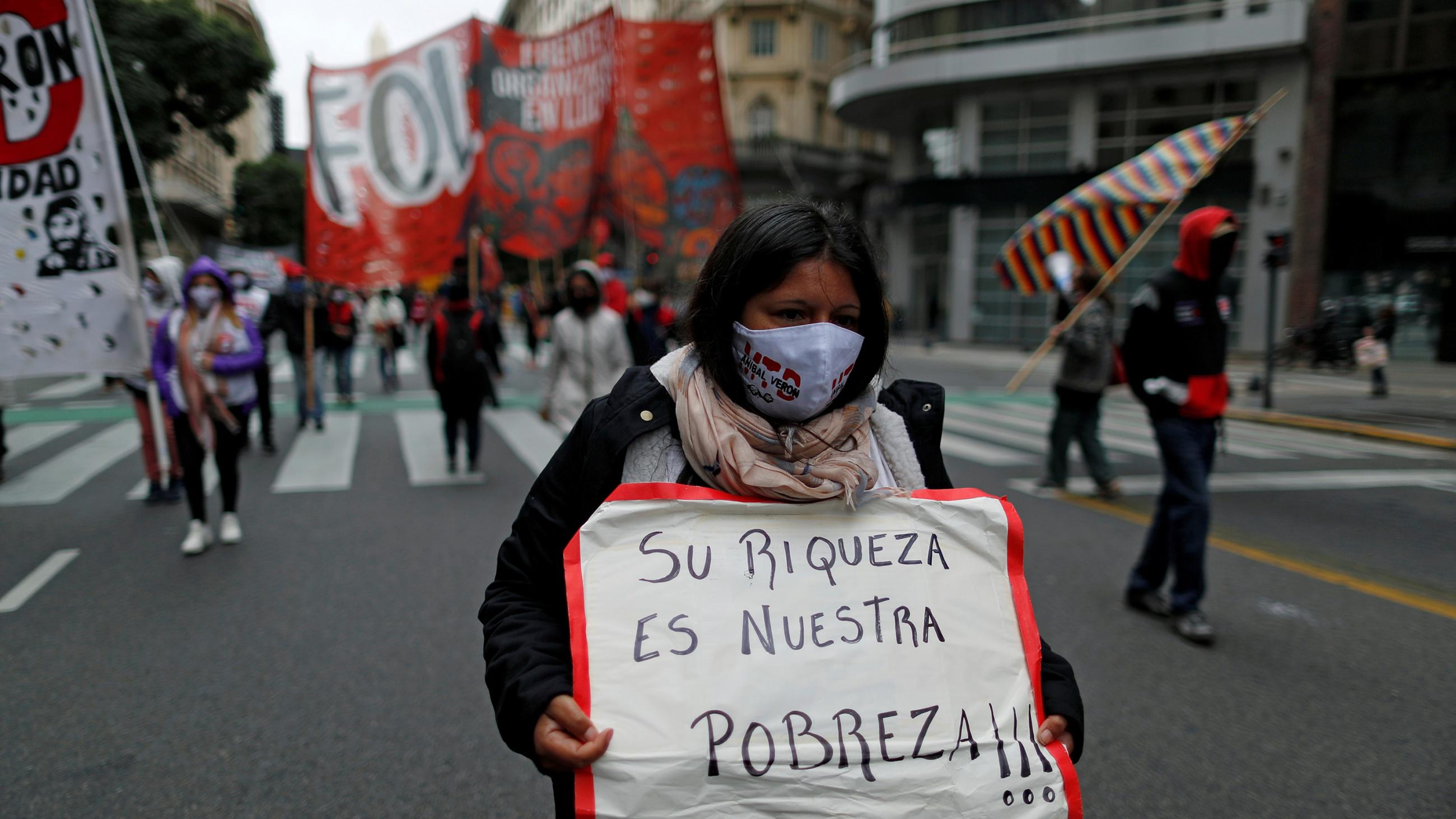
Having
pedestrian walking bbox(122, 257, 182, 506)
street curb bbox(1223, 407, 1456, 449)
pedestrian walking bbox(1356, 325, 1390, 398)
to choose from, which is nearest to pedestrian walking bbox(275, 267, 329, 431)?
pedestrian walking bbox(122, 257, 182, 506)

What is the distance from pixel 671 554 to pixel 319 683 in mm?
2815

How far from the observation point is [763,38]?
1649 inches

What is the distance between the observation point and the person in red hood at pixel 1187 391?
4305 millimetres

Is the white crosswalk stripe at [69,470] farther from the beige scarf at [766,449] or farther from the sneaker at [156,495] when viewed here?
the beige scarf at [766,449]

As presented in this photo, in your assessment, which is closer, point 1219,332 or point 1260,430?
point 1219,332

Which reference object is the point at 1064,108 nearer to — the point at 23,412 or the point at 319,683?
the point at 23,412

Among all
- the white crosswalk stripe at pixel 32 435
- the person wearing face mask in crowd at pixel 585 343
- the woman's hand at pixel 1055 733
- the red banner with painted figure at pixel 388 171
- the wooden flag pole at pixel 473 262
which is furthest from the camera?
the white crosswalk stripe at pixel 32 435

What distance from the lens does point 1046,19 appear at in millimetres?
26938

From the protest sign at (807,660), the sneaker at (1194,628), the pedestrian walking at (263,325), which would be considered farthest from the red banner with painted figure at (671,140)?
the protest sign at (807,660)

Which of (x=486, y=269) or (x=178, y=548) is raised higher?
(x=486, y=269)

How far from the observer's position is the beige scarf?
148cm

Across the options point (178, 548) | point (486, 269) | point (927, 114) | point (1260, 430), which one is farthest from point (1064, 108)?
point (178, 548)

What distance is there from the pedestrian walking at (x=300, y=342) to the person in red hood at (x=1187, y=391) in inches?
343

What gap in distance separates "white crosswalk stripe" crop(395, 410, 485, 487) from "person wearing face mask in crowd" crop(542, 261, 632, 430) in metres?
1.91
